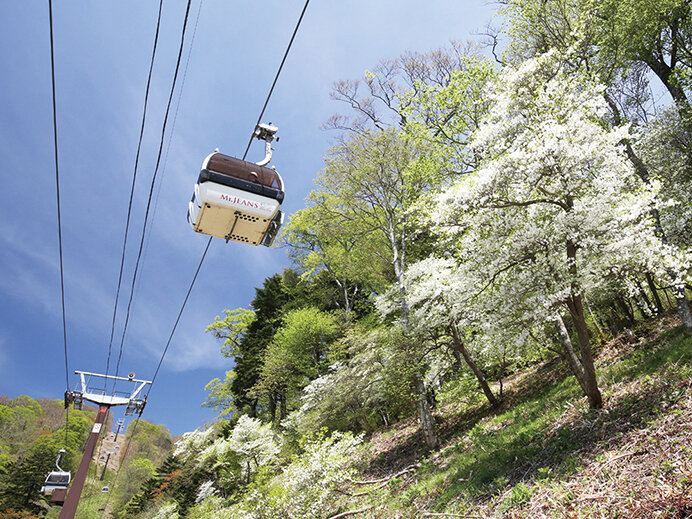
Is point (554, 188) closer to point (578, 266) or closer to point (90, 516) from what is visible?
point (578, 266)

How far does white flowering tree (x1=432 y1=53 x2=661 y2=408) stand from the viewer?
20.4ft

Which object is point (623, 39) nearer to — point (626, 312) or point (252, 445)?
point (626, 312)

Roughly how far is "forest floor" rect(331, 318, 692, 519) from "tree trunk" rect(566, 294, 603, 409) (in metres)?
0.19

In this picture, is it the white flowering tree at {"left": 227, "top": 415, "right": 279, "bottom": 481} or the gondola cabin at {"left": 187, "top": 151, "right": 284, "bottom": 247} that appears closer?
the gondola cabin at {"left": 187, "top": 151, "right": 284, "bottom": 247}

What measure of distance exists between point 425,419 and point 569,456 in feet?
21.6

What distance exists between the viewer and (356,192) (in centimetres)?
1656

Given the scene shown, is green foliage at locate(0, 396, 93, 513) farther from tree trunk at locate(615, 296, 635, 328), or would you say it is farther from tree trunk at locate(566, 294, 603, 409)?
tree trunk at locate(615, 296, 635, 328)

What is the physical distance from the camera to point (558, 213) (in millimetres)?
6832

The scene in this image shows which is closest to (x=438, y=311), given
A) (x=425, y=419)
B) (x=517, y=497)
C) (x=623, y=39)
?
(x=425, y=419)

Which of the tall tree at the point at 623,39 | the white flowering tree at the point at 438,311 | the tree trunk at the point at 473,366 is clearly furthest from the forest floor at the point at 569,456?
the tall tree at the point at 623,39

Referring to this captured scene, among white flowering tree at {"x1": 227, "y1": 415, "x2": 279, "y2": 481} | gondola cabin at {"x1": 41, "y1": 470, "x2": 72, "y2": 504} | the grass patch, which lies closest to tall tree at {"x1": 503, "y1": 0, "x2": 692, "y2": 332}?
the grass patch

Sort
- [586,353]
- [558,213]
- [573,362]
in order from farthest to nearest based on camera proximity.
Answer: [573,362]
[586,353]
[558,213]

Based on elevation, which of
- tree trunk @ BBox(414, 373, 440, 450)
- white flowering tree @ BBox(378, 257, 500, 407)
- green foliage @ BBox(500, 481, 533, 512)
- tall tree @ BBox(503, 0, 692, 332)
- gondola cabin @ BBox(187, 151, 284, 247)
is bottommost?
green foliage @ BBox(500, 481, 533, 512)

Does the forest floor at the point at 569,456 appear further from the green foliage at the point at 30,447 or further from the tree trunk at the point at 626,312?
the green foliage at the point at 30,447
